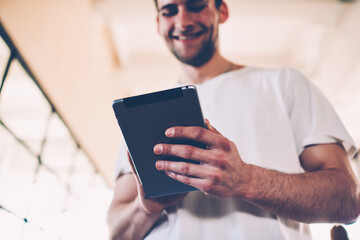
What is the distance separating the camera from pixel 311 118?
2.59ft

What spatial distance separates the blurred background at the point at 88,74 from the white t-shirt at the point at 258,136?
63cm

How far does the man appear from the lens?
0.55 metres

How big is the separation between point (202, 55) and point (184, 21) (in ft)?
0.44

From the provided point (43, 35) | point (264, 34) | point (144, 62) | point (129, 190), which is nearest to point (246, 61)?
point (264, 34)

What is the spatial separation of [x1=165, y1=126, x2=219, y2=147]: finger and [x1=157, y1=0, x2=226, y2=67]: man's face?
0.55m

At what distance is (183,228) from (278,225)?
227 millimetres

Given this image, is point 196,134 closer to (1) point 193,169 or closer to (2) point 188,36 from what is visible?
(1) point 193,169

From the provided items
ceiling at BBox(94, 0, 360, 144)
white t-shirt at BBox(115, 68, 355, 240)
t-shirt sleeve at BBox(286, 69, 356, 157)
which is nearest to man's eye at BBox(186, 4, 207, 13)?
white t-shirt at BBox(115, 68, 355, 240)

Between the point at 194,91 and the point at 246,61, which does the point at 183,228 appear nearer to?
the point at 194,91

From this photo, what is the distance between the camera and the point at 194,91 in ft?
1.77

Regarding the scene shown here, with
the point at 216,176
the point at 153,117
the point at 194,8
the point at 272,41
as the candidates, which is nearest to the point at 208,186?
the point at 216,176

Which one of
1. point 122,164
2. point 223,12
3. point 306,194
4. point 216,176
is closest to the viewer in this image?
point 216,176

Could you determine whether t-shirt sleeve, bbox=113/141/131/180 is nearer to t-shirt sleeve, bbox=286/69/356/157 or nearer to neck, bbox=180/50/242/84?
neck, bbox=180/50/242/84

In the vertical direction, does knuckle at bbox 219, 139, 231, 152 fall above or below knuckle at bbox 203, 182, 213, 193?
above
